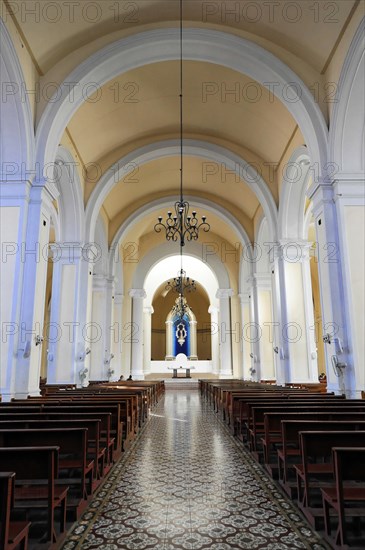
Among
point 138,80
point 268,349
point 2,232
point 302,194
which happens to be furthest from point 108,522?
point 268,349

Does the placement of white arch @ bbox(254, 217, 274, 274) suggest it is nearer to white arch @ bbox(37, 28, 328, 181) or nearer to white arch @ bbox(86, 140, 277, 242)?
white arch @ bbox(86, 140, 277, 242)

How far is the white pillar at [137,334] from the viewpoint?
54.3ft

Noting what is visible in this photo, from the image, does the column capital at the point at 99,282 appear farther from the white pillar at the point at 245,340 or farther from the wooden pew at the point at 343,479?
the wooden pew at the point at 343,479

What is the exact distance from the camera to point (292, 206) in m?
9.91

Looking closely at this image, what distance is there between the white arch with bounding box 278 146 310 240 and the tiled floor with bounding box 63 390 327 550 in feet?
20.7

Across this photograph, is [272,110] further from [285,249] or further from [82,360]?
[82,360]

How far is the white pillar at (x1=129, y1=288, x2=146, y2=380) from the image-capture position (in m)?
16.5

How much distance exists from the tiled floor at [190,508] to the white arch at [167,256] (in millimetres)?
12949

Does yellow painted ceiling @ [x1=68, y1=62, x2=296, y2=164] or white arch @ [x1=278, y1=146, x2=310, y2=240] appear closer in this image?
yellow painted ceiling @ [x1=68, y1=62, x2=296, y2=164]

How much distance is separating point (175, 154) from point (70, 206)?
3293 mm

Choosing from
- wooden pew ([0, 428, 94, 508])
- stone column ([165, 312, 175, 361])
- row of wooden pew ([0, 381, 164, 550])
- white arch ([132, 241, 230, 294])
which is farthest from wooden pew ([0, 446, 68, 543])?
stone column ([165, 312, 175, 361])

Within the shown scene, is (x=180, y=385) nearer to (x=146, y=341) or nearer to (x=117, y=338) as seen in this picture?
(x=146, y=341)

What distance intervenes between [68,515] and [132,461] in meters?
1.74

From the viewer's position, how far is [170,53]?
7.25 m
